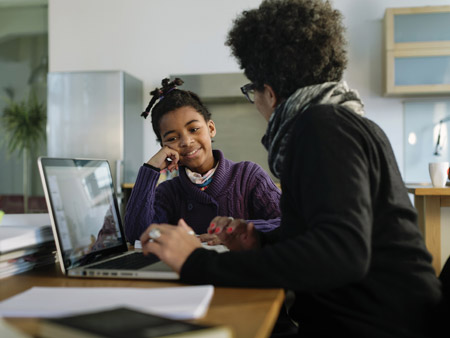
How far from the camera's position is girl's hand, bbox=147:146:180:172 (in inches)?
64.0

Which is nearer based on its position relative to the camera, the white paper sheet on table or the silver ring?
the white paper sheet on table

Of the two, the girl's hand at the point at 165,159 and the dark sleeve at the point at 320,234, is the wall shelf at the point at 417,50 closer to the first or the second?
the girl's hand at the point at 165,159

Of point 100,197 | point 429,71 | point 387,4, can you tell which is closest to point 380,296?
point 100,197

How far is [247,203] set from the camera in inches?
65.1

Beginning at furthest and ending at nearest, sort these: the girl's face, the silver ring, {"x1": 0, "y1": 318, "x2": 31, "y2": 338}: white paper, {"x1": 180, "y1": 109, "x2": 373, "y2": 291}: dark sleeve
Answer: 1. the girl's face
2. the silver ring
3. {"x1": 180, "y1": 109, "x2": 373, "y2": 291}: dark sleeve
4. {"x1": 0, "y1": 318, "x2": 31, "y2": 338}: white paper

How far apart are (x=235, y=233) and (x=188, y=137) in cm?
71

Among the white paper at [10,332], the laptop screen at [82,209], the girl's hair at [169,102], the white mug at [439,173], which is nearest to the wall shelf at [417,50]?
the white mug at [439,173]

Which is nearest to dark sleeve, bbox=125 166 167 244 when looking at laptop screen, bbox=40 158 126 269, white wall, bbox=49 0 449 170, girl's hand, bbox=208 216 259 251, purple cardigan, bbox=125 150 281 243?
purple cardigan, bbox=125 150 281 243

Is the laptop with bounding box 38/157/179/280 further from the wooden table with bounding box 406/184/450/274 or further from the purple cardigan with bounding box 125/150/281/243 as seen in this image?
the wooden table with bounding box 406/184/450/274

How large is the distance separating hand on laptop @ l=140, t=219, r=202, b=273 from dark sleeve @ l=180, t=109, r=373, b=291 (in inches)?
0.8

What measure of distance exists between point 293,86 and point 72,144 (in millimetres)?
3322

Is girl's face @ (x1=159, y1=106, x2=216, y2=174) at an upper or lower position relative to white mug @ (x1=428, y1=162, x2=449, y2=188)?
upper

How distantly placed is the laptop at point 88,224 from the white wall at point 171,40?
320cm

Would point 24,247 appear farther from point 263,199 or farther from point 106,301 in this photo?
point 263,199
